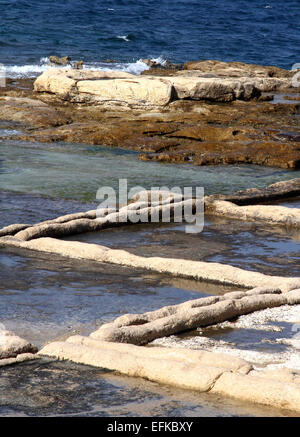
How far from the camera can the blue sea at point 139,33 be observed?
3622cm

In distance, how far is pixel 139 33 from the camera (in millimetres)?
A: 44938

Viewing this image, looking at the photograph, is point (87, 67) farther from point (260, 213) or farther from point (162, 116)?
point (260, 213)

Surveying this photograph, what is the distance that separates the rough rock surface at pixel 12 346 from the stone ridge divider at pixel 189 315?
1.60 ft

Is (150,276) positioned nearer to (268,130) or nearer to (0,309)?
(0,309)

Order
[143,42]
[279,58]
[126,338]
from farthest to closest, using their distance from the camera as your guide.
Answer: [143,42], [279,58], [126,338]

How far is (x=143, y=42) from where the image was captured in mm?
42906

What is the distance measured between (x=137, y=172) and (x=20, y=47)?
23913 millimetres

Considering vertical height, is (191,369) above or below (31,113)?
above

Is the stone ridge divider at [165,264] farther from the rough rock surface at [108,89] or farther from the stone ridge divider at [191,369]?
the rough rock surface at [108,89]

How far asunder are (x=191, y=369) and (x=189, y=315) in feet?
4.02

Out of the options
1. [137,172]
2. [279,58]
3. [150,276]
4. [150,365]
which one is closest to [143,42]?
[279,58]

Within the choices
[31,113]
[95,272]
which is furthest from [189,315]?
[31,113]

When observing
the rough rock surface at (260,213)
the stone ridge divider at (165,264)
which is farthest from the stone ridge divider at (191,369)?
the rough rock surface at (260,213)

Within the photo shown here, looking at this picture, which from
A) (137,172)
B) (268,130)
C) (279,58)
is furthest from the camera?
(279,58)
